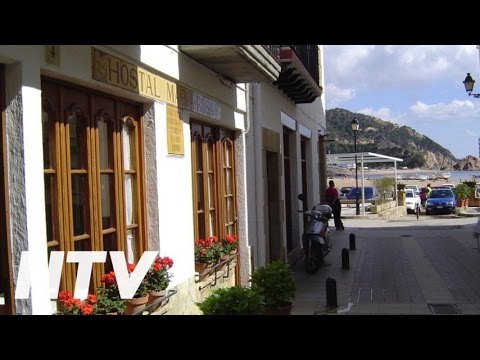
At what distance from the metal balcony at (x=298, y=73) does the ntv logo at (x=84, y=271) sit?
220 inches

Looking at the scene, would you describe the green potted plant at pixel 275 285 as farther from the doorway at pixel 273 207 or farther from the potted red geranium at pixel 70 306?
the doorway at pixel 273 207

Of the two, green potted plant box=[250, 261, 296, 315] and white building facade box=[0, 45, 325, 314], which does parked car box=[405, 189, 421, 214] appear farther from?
green potted plant box=[250, 261, 296, 315]

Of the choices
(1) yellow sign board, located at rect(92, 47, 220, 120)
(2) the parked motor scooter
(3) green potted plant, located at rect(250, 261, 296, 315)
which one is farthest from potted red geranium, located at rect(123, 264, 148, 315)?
(2) the parked motor scooter

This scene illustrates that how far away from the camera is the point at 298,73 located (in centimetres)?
1120

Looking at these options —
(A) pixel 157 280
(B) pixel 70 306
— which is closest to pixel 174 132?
(A) pixel 157 280

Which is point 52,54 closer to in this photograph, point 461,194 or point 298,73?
point 298,73

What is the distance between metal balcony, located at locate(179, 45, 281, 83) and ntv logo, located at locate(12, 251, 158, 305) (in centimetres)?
225

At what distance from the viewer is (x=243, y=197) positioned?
8680 millimetres

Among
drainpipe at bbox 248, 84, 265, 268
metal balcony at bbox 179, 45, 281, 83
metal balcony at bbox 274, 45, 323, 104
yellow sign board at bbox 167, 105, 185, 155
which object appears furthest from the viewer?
metal balcony at bbox 274, 45, 323, 104

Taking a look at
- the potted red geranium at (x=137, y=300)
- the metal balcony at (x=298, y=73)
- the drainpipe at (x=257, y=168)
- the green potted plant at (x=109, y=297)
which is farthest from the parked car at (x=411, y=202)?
the green potted plant at (x=109, y=297)

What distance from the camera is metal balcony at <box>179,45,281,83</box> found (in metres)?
6.25

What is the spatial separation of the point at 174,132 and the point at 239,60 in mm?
1455
